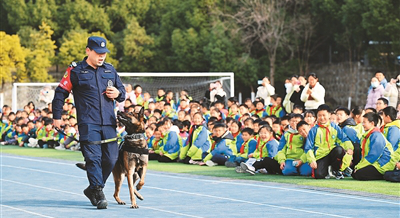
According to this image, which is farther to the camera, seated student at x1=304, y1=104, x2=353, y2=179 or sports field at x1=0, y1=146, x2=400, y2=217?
seated student at x1=304, y1=104, x2=353, y2=179

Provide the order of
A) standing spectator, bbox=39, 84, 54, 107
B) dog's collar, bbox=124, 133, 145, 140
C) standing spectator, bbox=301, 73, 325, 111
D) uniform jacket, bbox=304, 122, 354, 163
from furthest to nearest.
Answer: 1. standing spectator, bbox=39, 84, 54, 107
2. standing spectator, bbox=301, 73, 325, 111
3. uniform jacket, bbox=304, 122, 354, 163
4. dog's collar, bbox=124, 133, 145, 140

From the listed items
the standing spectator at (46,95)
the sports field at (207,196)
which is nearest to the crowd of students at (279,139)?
the sports field at (207,196)

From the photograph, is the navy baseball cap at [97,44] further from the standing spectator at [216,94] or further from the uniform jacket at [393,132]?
the standing spectator at [216,94]

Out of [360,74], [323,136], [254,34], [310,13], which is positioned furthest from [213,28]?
[323,136]

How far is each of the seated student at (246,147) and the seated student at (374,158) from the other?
124 inches

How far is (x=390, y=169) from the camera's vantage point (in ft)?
39.0

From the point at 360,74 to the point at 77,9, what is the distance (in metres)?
19.8

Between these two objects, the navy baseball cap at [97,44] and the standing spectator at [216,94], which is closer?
the navy baseball cap at [97,44]

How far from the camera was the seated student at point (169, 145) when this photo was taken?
661 inches

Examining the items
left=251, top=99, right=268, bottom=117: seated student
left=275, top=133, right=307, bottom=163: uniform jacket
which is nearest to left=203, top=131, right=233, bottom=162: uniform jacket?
left=275, top=133, right=307, bottom=163: uniform jacket

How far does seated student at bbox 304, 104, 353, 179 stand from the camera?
488 inches

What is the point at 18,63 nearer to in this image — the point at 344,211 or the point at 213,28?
the point at 213,28

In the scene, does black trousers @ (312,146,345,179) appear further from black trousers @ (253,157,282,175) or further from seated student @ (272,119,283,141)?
seated student @ (272,119,283,141)

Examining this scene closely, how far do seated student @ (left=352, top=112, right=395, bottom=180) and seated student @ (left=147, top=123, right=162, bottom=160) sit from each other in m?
6.31
